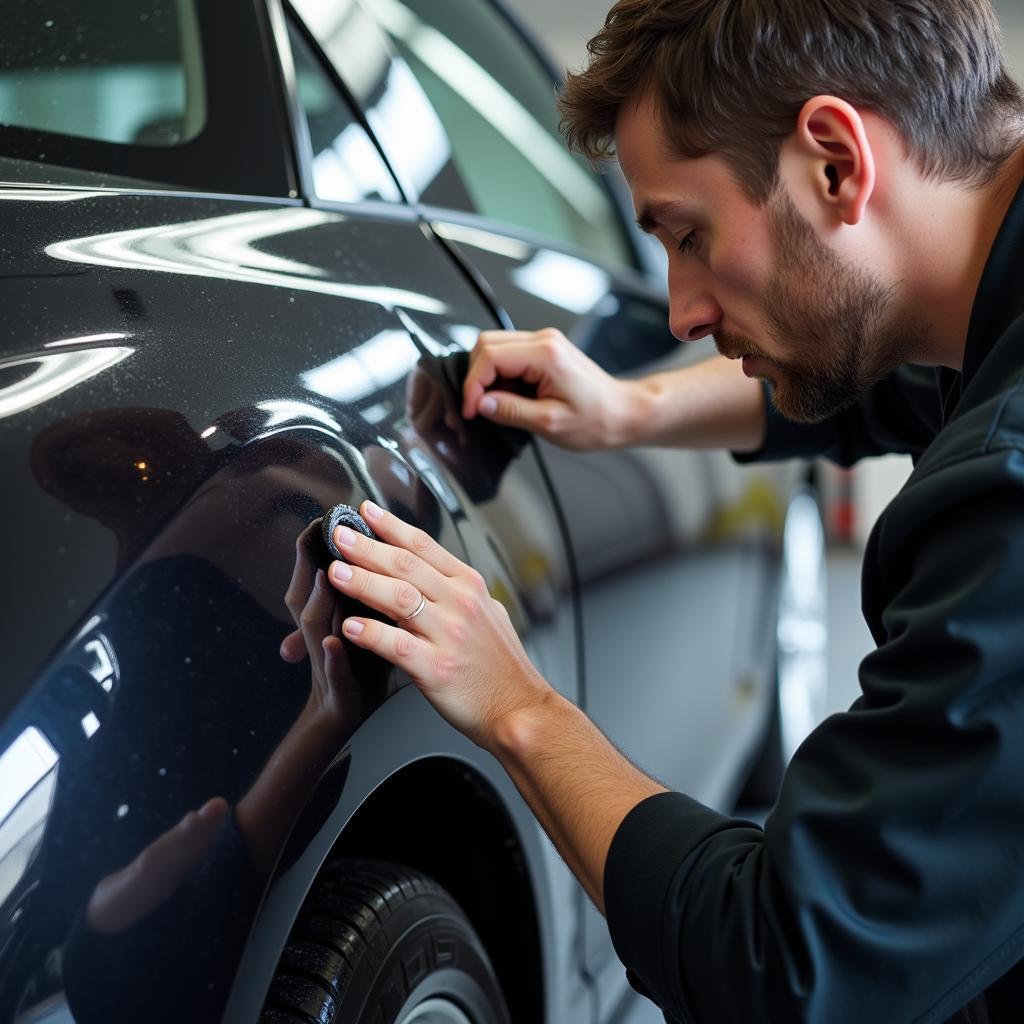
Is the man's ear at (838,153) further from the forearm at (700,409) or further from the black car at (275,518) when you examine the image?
the forearm at (700,409)

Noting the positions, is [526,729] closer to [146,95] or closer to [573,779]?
[573,779]

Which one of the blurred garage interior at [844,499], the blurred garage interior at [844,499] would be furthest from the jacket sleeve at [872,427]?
the blurred garage interior at [844,499]

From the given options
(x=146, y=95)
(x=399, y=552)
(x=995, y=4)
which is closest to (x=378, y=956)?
(x=399, y=552)

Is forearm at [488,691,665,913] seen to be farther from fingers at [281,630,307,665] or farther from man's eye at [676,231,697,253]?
man's eye at [676,231,697,253]

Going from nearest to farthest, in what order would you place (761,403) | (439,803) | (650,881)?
(650,881)
(439,803)
(761,403)

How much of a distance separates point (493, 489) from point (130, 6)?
68 centimetres

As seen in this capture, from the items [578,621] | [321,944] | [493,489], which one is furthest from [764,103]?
[321,944]

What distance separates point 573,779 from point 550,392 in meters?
0.55

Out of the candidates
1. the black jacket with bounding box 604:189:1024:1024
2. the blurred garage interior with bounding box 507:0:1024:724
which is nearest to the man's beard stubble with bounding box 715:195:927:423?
the black jacket with bounding box 604:189:1024:1024

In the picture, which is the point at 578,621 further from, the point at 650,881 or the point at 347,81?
the point at 347,81

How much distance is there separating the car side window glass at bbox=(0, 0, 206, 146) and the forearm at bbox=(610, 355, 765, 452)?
0.67m

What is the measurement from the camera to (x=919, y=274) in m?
1.22

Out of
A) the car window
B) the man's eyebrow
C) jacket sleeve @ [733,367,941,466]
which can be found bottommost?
jacket sleeve @ [733,367,941,466]

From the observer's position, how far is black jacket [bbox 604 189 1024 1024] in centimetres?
89
